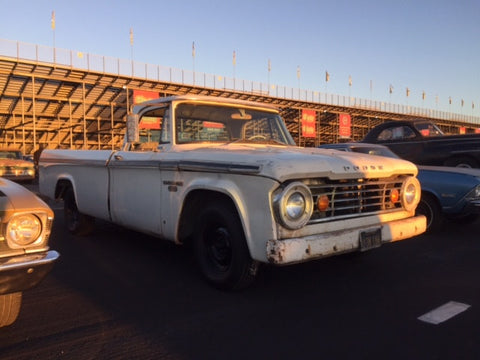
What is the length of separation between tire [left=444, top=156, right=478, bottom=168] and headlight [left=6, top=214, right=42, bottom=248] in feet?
29.4

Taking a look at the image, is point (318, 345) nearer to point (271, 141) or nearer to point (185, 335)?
point (185, 335)

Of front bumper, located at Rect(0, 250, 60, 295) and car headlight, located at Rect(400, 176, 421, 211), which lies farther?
car headlight, located at Rect(400, 176, 421, 211)

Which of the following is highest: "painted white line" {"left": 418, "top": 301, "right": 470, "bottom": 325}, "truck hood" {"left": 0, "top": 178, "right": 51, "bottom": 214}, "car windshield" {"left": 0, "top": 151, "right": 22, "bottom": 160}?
"car windshield" {"left": 0, "top": 151, "right": 22, "bottom": 160}

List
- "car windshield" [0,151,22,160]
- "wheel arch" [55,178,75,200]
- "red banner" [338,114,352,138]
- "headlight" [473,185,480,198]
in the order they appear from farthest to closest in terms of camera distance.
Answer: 1. "red banner" [338,114,352,138]
2. "car windshield" [0,151,22,160]
3. "wheel arch" [55,178,75,200]
4. "headlight" [473,185,480,198]

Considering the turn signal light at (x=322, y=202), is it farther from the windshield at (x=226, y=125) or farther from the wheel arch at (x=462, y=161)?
the wheel arch at (x=462, y=161)

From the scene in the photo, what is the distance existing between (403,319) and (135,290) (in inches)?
88.6

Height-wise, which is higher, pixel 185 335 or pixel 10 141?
pixel 10 141

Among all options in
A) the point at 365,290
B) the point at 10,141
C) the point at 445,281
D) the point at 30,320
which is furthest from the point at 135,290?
the point at 10,141

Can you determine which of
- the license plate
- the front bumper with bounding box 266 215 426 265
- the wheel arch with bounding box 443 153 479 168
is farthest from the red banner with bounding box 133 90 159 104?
the license plate

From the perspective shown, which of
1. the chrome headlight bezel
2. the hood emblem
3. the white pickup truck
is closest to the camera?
the chrome headlight bezel

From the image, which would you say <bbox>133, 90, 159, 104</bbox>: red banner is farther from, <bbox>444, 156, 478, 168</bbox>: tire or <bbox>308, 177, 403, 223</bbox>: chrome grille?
<bbox>308, 177, 403, 223</bbox>: chrome grille

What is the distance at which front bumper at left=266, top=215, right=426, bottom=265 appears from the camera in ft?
9.54

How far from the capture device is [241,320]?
9.73ft

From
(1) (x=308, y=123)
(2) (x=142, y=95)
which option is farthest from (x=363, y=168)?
(1) (x=308, y=123)
